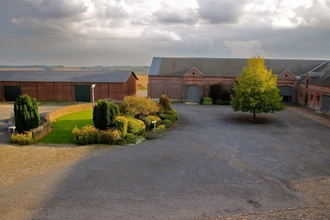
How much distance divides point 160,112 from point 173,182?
55.6 ft

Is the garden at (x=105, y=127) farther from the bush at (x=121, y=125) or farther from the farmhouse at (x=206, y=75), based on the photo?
the farmhouse at (x=206, y=75)

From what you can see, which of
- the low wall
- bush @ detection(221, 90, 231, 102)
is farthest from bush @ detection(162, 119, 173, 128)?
bush @ detection(221, 90, 231, 102)

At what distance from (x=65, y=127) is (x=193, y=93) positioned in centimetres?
2654

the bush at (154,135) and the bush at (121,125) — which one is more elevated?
the bush at (121,125)

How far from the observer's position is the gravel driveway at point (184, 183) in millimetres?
11109

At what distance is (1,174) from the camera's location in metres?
14.6

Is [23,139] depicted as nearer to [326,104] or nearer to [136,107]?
[136,107]

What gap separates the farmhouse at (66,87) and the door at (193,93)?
992 centimetres

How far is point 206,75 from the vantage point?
4766cm

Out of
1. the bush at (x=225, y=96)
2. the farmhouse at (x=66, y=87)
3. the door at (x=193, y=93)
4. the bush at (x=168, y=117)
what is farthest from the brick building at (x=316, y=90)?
the farmhouse at (x=66, y=87)

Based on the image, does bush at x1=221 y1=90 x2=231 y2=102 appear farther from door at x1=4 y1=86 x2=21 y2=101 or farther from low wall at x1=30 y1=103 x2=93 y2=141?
door at x1=4 y1=86 x2=21 y2=101

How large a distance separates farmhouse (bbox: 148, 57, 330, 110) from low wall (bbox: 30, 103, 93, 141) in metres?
15.1

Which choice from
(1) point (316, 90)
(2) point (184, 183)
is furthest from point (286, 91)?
(2) point (184, 183)

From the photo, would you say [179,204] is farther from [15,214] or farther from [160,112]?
[160,112]
